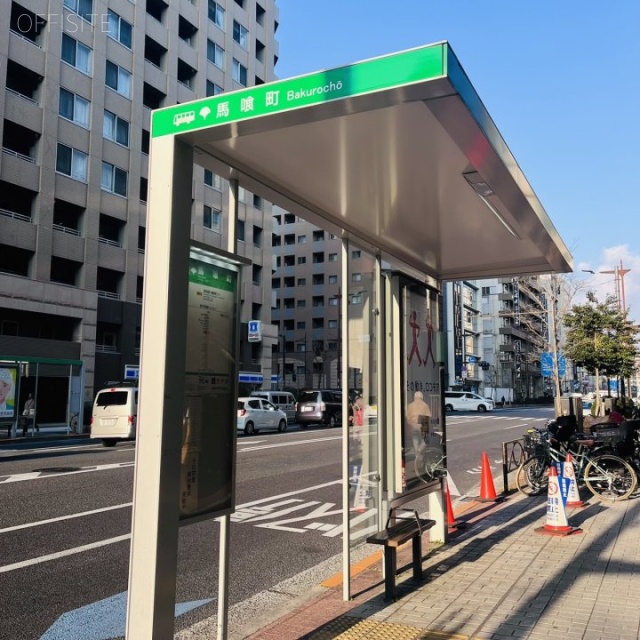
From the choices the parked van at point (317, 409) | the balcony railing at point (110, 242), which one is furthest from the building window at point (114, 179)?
the parked van at point (317, 409)

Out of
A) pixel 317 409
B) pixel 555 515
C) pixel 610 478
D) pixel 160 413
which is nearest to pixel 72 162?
pixel 317 409

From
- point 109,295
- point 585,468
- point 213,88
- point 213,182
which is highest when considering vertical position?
point 213,88

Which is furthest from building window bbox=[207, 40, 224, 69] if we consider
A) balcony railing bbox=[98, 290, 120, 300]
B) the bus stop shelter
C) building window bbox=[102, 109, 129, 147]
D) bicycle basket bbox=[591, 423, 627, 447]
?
the bus stop shelter

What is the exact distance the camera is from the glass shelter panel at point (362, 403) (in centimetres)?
530

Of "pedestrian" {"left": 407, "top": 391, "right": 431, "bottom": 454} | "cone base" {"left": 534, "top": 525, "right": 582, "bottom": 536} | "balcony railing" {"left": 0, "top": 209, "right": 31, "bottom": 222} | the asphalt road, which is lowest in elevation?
the asphalt road

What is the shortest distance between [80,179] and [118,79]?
7165 mm

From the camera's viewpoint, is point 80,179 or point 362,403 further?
point 80,179

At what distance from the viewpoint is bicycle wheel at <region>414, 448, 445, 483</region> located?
606 cm

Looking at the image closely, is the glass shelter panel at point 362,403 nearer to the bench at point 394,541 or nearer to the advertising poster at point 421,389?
the bench at point 394,541

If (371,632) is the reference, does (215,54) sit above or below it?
above

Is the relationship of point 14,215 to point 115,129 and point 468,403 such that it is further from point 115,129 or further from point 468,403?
point 468,403

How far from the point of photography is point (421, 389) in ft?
21.0

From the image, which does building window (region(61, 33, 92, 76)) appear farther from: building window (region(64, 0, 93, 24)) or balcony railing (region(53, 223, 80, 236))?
balcony railing (region(53, 223, 80, 236))

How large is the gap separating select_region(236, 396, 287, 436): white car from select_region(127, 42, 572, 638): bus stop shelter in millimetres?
22919
